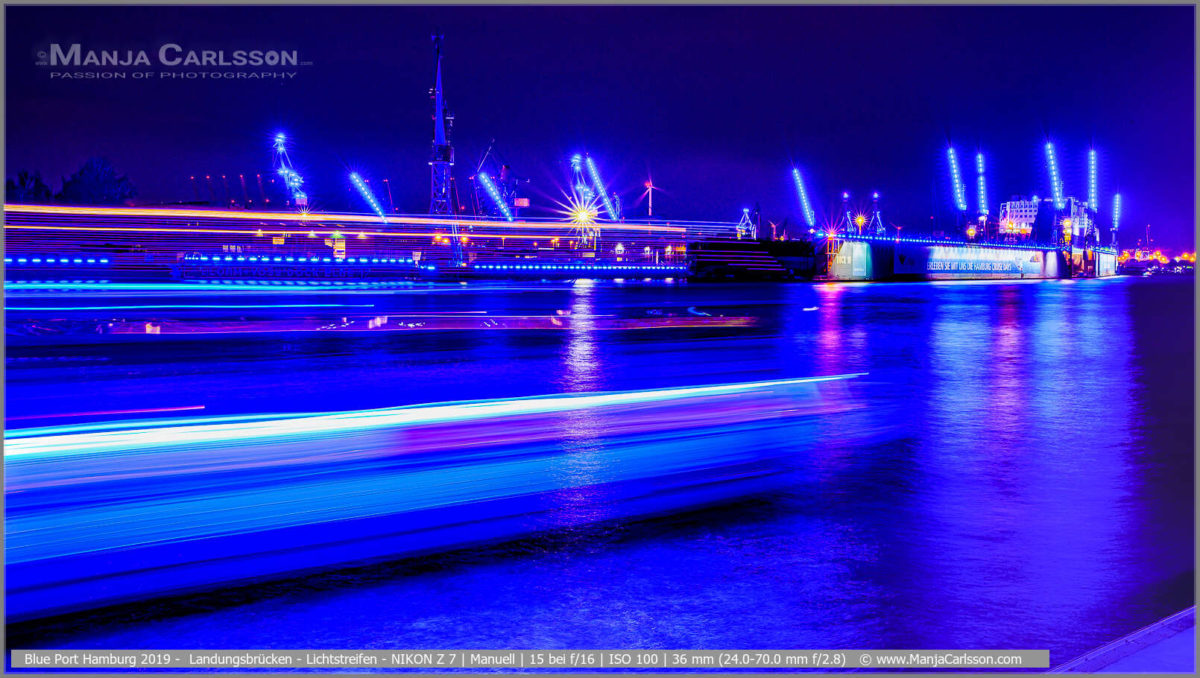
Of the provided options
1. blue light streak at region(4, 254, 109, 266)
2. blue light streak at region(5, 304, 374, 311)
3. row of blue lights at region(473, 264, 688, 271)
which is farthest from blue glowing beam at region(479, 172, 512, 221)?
blue light streak at region(5, 304, 374, 311)

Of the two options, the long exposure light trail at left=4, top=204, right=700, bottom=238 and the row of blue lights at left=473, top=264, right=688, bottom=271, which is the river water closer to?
the long exposure light trail at left=4, top=204, right=700, bottom=238

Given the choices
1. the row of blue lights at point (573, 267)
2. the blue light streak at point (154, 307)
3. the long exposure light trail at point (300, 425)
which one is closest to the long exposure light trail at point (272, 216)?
the row of blue lights at point (573, 267)

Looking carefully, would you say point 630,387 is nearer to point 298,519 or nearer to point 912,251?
point 298,519

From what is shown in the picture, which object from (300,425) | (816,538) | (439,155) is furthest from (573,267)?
(816,538)

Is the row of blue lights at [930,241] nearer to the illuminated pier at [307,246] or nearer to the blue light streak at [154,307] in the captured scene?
the illuminated pier at [307,246]

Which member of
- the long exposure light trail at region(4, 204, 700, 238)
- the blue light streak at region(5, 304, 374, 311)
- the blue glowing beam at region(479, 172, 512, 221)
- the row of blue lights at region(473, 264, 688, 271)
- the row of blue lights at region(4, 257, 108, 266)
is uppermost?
the blue glowing beam at region(479, 172, 512, 221)

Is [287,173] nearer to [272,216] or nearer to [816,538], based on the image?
[272,216]
